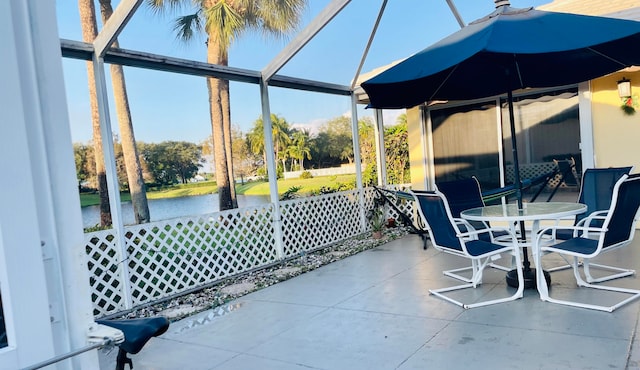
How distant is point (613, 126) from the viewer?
6.14 meters

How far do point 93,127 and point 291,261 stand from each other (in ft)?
15.0

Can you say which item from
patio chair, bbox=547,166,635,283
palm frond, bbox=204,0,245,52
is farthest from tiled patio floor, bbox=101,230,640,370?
palm frond, bbox=204,0,245,52

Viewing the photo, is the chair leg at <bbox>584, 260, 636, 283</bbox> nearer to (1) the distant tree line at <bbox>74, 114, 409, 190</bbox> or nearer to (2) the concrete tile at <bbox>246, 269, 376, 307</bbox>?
(2) the concrete tile at <bbox>246, 269, 376, 307</bbox>

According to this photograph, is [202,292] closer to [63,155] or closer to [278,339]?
[278,339]

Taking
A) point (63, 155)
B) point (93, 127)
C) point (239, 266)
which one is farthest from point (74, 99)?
point (63, 155)

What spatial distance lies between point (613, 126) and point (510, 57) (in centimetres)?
326

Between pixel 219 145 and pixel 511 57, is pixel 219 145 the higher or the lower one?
the lower one

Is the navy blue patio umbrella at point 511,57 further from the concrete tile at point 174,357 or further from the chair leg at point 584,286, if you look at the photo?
the concrete tile at point 174,357

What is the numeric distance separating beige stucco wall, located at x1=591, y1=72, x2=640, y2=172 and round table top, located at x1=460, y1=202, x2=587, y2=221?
8.82 feet

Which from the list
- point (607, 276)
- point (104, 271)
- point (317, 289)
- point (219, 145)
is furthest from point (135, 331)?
point (219, 145)

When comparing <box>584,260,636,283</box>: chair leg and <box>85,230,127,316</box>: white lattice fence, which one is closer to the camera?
<box>584,260,636,283</box>: chair leg

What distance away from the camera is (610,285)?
3.93 meters

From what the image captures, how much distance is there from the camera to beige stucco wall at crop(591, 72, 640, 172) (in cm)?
602

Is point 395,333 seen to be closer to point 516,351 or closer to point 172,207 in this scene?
point 516,351
